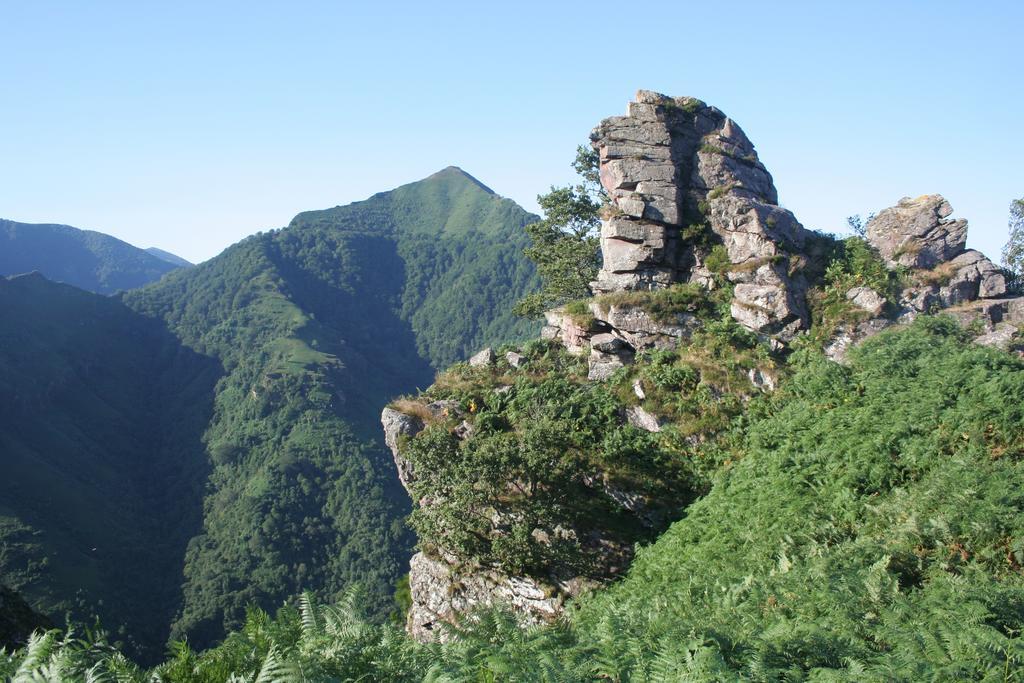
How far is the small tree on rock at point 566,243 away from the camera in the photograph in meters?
26.3

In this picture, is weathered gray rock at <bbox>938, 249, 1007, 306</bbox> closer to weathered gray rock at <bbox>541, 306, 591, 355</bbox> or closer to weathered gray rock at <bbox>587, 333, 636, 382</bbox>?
weathered gray rock at <bbox>587, 333, 636, 382</bbox>

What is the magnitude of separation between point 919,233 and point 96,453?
101250 millimetres

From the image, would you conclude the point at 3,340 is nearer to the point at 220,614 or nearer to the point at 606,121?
the point at 220,614

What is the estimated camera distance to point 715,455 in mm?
14281

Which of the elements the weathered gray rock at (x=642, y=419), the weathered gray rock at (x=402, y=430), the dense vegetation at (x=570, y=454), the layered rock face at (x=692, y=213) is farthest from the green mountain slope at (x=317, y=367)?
the layered rock face at (x=692, y=213)

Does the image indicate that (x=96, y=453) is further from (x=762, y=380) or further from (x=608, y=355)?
(x=762, y=380)

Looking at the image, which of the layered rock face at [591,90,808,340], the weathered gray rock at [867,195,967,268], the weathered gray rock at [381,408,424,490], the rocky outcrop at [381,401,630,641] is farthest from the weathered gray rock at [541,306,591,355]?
the weathered gray rock at [867,195,967,268]

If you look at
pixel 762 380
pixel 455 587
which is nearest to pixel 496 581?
pixel 455 587

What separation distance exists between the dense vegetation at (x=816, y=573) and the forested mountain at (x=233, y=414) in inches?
650

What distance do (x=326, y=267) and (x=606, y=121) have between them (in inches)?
6033

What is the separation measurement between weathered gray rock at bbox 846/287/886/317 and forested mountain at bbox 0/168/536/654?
1982cm

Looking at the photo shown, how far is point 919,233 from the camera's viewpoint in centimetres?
1941

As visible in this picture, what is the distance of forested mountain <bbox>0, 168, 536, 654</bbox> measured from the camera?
67125 millimetres

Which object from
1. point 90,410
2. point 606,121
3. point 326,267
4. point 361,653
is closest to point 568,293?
point 606,121
